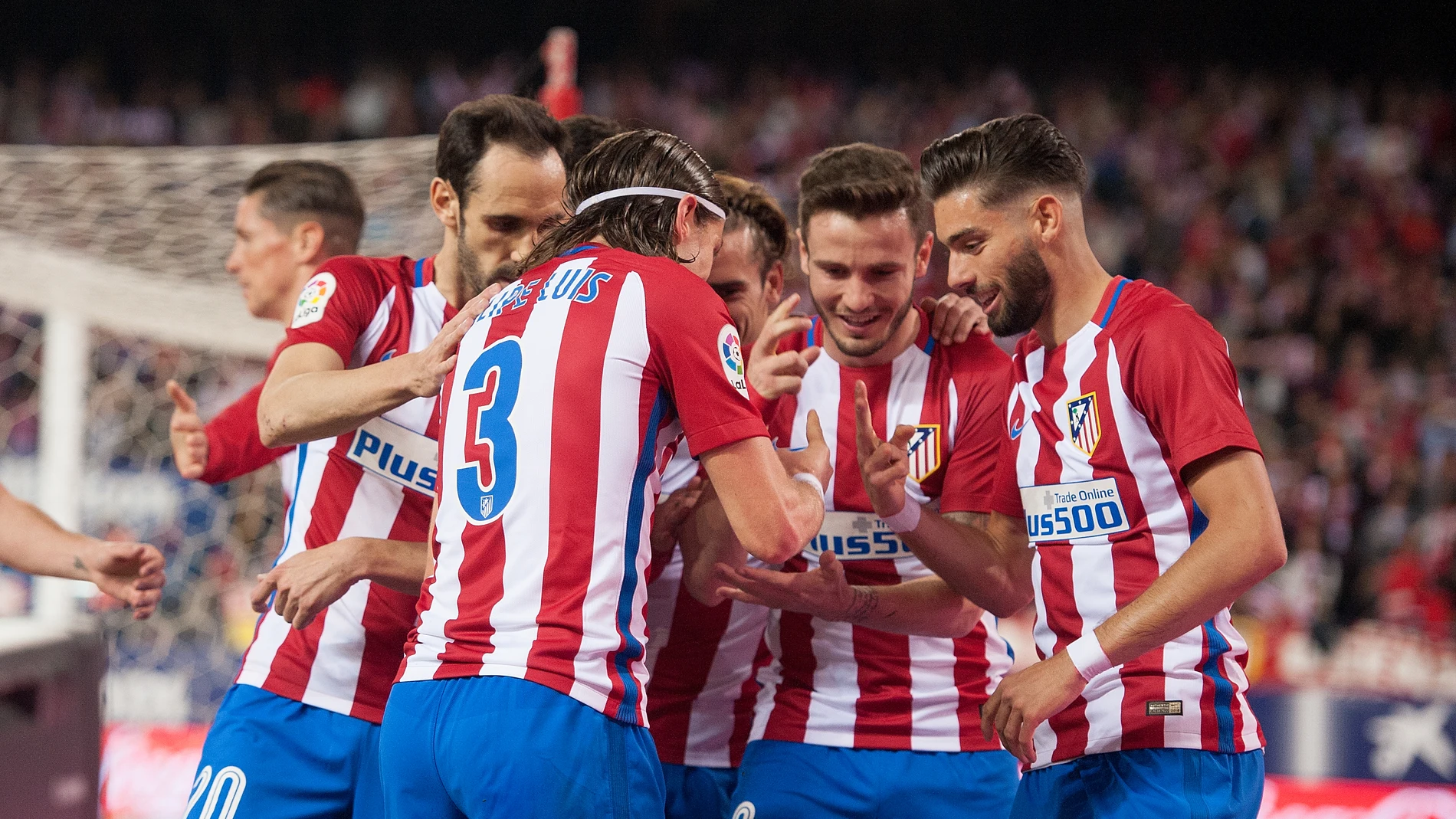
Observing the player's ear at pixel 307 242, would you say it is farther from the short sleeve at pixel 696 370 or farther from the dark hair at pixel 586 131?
the short sleeve at pixel 696 370

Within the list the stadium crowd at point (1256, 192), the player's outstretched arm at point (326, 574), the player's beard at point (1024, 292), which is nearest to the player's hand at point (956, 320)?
the player's beard at point (1024, 292)

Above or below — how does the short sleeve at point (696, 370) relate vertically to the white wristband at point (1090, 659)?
above

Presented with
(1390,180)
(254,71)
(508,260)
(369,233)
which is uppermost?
(254,71)

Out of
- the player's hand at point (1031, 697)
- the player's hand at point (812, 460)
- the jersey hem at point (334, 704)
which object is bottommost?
the jersey hem at point (334, 704)

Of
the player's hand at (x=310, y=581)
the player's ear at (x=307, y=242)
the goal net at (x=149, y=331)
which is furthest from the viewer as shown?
the goal net at (x=149, y=331)

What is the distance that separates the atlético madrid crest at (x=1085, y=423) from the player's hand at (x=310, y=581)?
170 centimetres

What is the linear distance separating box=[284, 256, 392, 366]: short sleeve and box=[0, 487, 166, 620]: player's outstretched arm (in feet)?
2.86

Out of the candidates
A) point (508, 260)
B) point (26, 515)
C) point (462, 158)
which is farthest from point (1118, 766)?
point (26, 515)

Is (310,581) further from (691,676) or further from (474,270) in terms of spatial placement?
(691,676)

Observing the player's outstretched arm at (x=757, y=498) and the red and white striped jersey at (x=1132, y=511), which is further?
the red and white striped jersey at (x=1132, y=511)

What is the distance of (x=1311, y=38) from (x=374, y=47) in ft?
39.5

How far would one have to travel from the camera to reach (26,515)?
12.4 ft

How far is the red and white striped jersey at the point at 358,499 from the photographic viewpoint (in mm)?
3268

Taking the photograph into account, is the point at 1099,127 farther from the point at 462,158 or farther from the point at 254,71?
the point at 462,158
